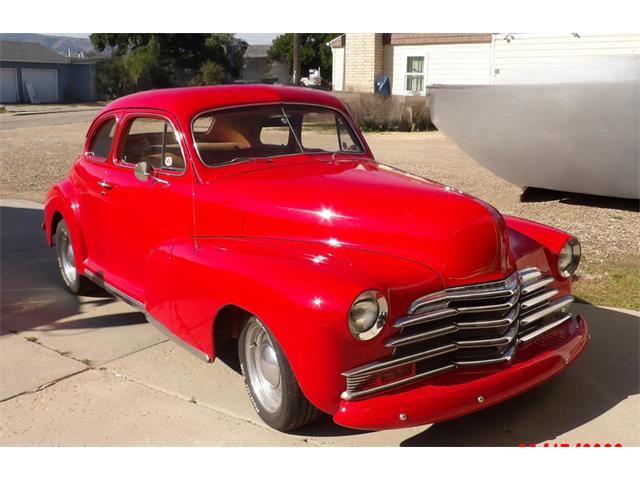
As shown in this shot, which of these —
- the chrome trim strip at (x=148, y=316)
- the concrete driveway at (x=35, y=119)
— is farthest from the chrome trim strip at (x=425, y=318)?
the concrete driveway at (x=35, y=119)

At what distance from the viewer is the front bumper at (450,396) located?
3.19 m

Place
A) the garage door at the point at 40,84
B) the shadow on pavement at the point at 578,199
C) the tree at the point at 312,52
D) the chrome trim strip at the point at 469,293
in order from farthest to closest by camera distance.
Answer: the tree at the point at 312,52 < the garage door at the point at 40,84 < the shadow on pavement at the point at 578,199 < the chrome trim strip at the point at 469,293

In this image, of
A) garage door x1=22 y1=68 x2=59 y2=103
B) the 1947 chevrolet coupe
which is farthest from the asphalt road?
the 1947 chevrolet coupe

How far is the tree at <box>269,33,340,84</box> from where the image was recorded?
163 feet

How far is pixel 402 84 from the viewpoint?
24.0m

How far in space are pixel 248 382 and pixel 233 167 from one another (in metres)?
1.37

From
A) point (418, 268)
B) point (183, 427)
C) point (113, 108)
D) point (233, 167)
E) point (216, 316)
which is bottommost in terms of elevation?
point (183, 427)

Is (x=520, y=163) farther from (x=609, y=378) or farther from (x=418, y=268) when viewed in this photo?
(x=418, y=268)

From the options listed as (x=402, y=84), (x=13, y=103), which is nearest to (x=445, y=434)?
(x=402, y=84)

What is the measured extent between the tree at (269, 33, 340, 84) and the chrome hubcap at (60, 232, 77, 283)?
43677 mm

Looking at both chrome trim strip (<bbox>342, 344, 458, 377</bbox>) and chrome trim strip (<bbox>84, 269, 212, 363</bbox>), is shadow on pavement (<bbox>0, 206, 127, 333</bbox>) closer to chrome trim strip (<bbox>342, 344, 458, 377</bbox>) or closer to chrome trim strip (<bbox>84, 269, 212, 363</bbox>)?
chrome trim strip (<bbox>84, 269, 212, 363</bbox>)

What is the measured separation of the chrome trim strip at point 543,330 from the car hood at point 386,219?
36 centimetres

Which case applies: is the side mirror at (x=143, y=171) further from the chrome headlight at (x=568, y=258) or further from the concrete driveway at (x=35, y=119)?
the concrete driveway at (x=35, y=119)

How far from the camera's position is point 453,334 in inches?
137
